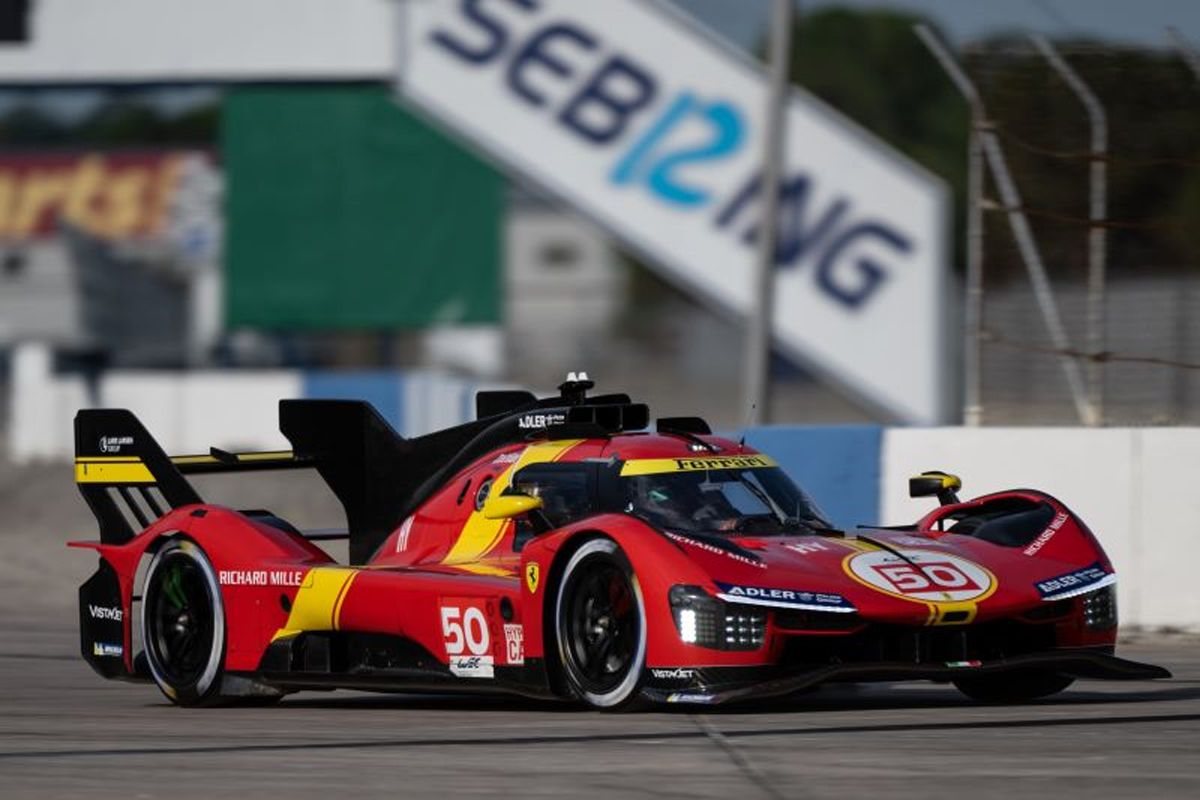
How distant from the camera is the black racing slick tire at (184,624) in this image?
10.7 metres

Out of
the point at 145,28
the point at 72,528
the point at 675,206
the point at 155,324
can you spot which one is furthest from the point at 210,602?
the point at 155,324

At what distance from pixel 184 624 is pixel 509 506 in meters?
2.19

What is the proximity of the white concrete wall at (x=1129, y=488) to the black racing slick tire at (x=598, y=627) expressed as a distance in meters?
4.72

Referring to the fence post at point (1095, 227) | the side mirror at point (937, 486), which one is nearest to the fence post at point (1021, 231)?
the fence post at point (1095, 227)

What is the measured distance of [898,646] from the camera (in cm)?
888

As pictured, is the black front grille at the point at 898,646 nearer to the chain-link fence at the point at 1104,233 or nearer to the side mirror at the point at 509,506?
the side mirror at the point at 509,506

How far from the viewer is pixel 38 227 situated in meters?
81.4

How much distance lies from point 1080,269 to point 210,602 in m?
6.03

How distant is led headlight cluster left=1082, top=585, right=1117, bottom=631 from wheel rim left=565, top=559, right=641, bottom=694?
1799 mm

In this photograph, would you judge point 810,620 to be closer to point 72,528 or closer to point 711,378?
point 72,528

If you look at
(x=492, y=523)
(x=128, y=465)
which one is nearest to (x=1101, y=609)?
(x=492, y=523)

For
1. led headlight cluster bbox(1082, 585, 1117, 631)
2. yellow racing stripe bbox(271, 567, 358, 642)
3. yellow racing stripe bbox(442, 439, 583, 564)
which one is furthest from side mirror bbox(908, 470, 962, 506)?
yellow racing stripe bbox(271, 567, 358, 642)

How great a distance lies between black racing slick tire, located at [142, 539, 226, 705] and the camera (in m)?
10.7

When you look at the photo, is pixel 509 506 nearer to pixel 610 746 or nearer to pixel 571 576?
pixel 571 576
